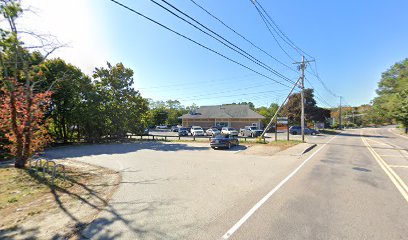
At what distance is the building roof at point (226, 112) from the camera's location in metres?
43.3

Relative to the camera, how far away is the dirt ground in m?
4.12

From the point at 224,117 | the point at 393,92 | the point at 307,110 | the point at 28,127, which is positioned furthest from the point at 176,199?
the point at 393,92

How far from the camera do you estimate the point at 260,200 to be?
18.0ft

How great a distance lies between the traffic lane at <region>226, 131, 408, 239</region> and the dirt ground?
3590mm

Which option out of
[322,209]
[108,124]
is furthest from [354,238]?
[108,124]

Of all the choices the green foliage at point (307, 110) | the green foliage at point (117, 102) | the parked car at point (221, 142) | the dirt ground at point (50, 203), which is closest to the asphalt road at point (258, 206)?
the dirt ground at point (50, 203)

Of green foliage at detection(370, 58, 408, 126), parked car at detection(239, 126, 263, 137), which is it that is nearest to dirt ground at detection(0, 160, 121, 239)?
parked car at detection(239, 126, 263, 137)

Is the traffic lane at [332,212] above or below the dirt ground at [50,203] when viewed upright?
above

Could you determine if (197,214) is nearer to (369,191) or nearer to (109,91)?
(369,191)

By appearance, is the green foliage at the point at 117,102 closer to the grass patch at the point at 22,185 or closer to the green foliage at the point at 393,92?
the grass patch at the point at 22,185

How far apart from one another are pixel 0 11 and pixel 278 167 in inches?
535

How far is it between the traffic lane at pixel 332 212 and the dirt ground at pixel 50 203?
3.59 metres

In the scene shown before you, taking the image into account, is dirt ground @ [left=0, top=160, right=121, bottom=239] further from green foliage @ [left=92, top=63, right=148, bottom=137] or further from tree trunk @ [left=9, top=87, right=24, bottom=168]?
green foliage @ [left=92, top=63, right=148, bottom=137]

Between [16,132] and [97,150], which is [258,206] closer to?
[16,132]
